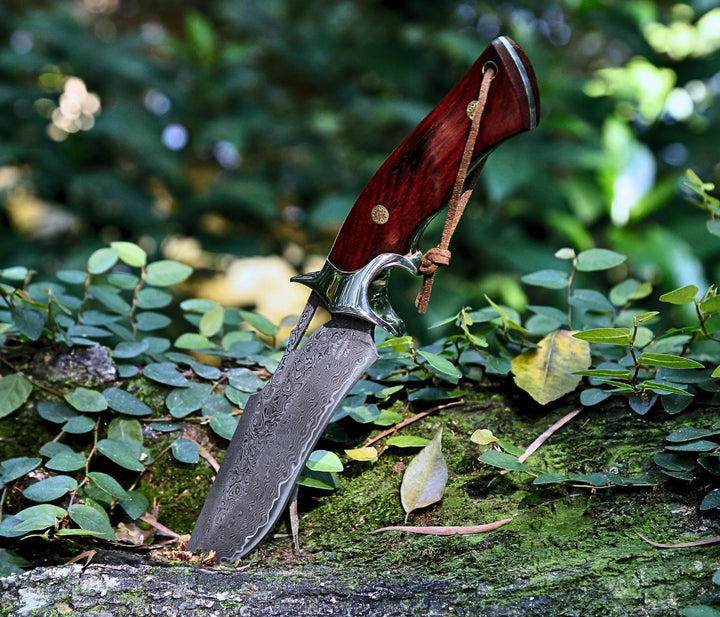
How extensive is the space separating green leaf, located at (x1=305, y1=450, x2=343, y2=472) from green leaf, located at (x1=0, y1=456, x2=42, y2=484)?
360 mm

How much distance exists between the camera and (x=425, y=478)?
822mm

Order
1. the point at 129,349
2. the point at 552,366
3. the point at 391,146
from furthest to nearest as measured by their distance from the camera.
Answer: the point at 391,146, the point at 129,349, the point at 552,366

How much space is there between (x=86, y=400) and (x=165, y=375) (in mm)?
115

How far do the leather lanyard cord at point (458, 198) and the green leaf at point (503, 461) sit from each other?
0.20 m

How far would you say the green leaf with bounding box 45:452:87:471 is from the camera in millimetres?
848

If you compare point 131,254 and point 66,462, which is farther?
point 131,254

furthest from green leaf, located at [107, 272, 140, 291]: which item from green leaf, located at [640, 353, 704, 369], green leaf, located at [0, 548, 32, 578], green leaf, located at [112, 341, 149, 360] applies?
green leaf, located at [640, 353, 704, 369]

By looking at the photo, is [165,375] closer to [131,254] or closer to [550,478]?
[131,254]

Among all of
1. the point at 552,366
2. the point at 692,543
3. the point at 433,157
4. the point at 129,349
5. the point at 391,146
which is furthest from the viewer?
the point at 391,146

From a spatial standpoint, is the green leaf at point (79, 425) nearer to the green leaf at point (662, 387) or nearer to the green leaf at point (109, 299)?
the green leaf at point (109, 299)

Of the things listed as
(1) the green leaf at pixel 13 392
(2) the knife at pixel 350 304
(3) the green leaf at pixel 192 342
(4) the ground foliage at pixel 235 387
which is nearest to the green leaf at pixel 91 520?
(4) the ground foliage at pixel 235 387

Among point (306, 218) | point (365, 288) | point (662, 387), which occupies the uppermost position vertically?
point (365, 288)

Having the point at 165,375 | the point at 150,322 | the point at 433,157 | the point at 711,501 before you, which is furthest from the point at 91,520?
the point at 711,501

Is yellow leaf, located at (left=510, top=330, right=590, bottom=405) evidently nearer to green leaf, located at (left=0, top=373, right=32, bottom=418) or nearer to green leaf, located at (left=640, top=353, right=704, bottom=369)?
green leaf, located at (left=640, top=353, right=704, bottom=369)
